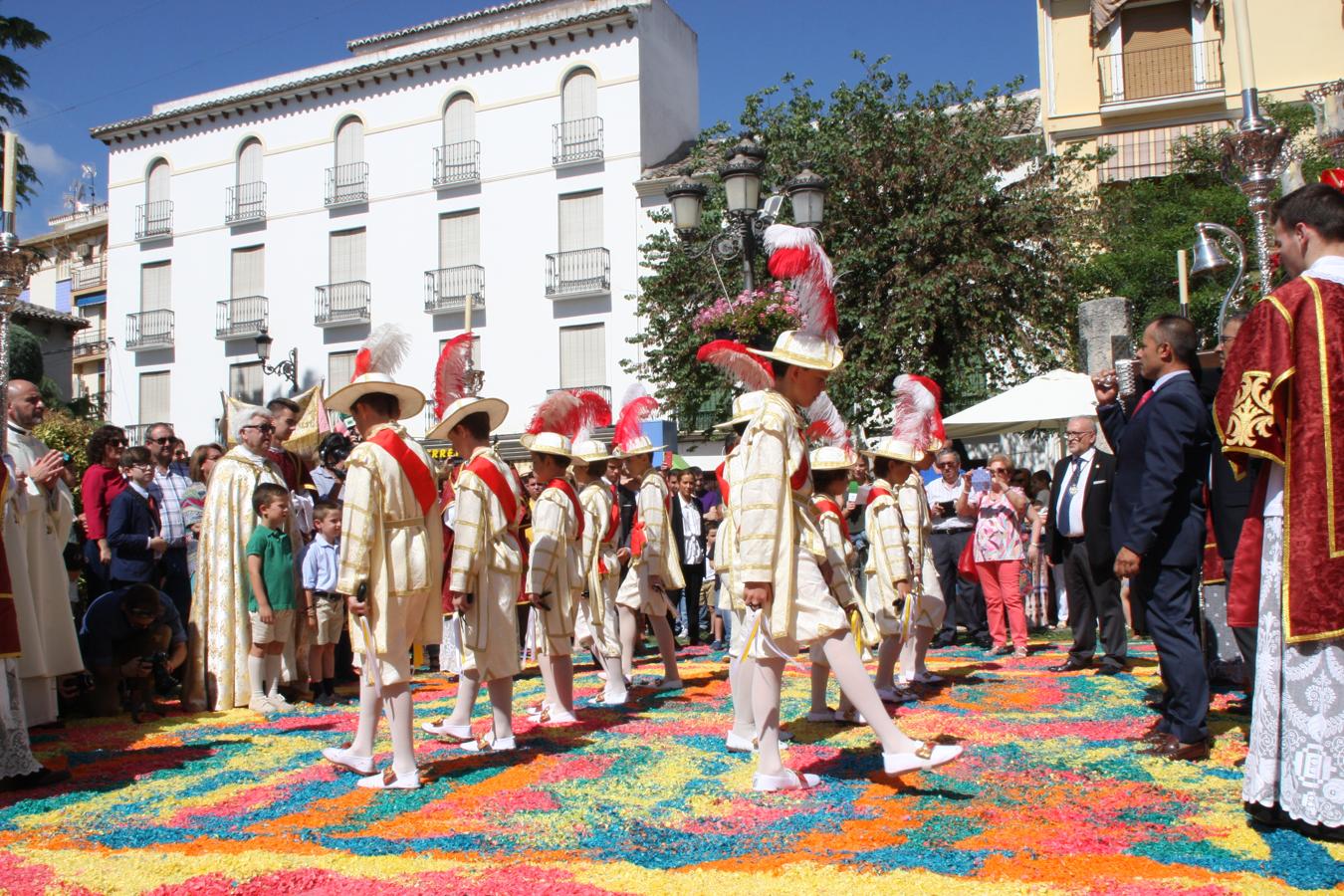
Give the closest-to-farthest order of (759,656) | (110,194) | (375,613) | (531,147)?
(759,656), (375,613), (531,147), (110,194)

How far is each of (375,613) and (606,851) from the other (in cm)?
186

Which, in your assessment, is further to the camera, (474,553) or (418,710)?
(418,710)

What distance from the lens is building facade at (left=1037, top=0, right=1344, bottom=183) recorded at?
25.7 metres

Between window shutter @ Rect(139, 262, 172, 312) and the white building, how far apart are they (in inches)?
2.6

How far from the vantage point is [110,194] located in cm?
3788

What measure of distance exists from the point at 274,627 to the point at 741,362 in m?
4.35

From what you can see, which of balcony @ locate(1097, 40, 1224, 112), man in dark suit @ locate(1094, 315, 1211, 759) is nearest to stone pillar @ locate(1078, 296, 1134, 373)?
man in dark suit @ locate(1094, 315, 1211, 759)

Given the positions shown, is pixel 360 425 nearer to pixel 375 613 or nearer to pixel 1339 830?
pixel 375 613

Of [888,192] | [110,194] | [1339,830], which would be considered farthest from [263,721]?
[110,194]

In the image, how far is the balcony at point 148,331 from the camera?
36.5 meters

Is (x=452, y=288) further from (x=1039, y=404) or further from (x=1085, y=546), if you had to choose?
(x=1085, y=546)

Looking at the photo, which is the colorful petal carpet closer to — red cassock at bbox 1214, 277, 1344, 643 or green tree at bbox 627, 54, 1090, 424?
red cassock at bbox 1214, 277, 1344, 643

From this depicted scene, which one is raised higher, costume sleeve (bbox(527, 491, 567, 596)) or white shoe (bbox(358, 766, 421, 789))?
costume sleeve (bbox(527, 491, 567, 596))

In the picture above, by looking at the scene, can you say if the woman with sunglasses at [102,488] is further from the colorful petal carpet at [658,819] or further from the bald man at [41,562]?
the colorful petal carpet at [658,819]
